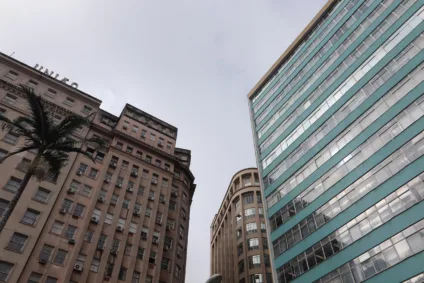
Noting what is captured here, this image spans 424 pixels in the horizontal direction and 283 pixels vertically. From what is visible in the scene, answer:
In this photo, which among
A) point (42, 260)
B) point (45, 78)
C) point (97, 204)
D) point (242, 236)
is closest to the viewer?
point (42, 260)

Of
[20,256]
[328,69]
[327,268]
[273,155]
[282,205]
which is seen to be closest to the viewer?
[327,268]

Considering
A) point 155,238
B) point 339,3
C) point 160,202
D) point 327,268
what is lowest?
point 327,268

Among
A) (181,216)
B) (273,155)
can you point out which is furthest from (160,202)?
(273,155)

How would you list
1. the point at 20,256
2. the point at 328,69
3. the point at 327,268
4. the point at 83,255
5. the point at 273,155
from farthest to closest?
1. the point at 273,155
2. the point at 328,69
3. the point at 83,255
4. the point at 20,256
5. the point at 327,268

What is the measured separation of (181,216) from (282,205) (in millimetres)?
18155

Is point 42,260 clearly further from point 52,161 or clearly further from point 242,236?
point 242,236

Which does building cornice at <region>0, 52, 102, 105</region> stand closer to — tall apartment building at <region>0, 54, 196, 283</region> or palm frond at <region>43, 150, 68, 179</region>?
tall apartment building at <region>0, 54, 196, 283</region>

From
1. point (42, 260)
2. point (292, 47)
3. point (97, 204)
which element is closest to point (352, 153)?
point (292, 47)

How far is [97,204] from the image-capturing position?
43188 mm

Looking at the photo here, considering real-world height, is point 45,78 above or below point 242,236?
above

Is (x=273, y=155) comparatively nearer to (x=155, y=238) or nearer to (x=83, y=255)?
(x=155, y=238)

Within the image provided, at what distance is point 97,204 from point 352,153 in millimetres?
30746

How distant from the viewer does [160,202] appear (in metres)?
49.4

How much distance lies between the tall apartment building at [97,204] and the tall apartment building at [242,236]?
13.8m
